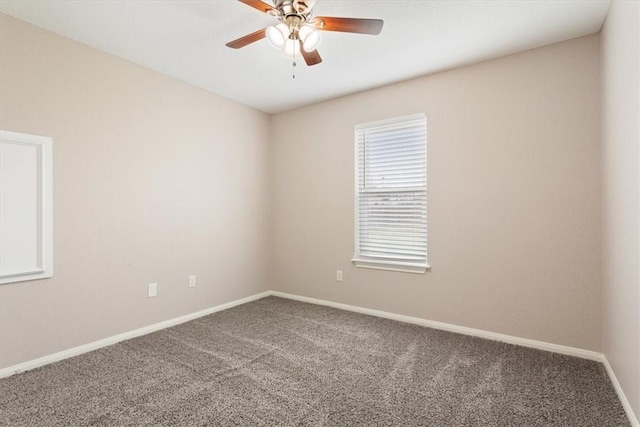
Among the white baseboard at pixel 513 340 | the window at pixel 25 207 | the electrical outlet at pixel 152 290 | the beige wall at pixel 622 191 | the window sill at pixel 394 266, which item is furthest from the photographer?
the window sill at pixel 394 266

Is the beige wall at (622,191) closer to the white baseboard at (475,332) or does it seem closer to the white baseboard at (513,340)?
the white baseboard at (513,340)

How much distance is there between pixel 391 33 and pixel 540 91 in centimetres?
136

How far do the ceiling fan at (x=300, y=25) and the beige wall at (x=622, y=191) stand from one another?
55.5 inches

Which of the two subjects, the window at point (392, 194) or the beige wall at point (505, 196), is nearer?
the beige wall at point (505, 196)


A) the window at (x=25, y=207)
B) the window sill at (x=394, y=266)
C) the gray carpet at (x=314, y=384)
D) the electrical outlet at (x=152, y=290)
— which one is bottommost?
the gray carpet at (x=314, y=384)

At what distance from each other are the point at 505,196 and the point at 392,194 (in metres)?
1.11

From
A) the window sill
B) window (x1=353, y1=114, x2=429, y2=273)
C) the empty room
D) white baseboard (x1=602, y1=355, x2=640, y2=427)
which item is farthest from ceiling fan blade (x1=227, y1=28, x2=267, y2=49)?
white baseboard (x1=602, y1=355, x2=640, y2=427)

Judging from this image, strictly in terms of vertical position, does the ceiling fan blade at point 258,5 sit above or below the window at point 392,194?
above

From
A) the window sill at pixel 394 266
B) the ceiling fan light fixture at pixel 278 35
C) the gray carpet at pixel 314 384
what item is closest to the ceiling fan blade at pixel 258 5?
the ceiling fan light fixture at pixel 278 35

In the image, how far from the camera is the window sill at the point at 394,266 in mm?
3338

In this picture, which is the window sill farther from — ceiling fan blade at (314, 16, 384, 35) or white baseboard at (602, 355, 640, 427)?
ceiling fan blade at (314, 16, 384, 35)

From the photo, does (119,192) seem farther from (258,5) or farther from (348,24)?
(348,24)

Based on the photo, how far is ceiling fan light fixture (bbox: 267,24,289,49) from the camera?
200cm

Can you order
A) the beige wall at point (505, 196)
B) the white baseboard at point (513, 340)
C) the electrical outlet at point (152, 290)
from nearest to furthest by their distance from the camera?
1. the white baseboard at point (513, 340)
2. the beige wall at point (505, 196)
3. the electrical outlet at point (152, 290)
